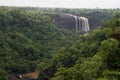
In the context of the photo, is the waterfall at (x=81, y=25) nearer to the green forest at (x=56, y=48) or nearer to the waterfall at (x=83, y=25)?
the waterfall at (x=83, y=25)

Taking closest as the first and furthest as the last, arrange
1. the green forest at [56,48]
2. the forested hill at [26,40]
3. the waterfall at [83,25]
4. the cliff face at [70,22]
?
the green forest at [56,48]
the forested hill at [26,40]
the cliff face at [70,22]
the waterfall at [83,25]

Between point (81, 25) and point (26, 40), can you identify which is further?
point (81, 25)

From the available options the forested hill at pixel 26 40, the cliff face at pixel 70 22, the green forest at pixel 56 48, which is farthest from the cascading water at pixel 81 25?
the forested hill at pixel 26 40

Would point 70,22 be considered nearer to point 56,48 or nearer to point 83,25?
point 83,25

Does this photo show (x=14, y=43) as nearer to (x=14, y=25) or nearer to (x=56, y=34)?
(x=14, y=25)

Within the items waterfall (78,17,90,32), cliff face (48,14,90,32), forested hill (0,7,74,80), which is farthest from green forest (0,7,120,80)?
waterfall (78,17,90,32)

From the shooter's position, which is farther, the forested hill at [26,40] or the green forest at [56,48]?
the forested hill at [26,40]

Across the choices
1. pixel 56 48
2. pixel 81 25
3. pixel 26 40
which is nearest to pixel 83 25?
pixel 81 25
